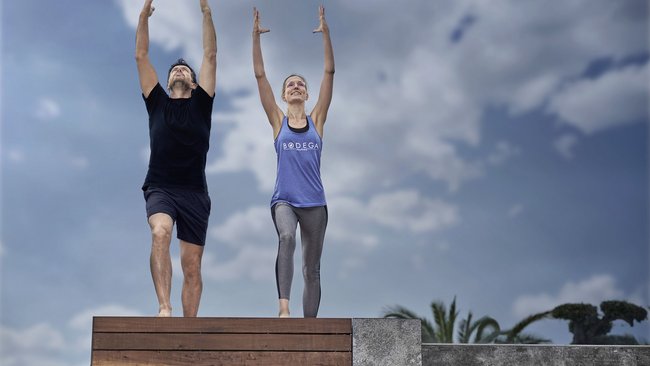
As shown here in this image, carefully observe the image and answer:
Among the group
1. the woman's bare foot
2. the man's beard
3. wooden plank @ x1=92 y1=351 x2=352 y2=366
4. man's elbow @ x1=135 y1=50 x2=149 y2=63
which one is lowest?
wooden plank @ x1=92 y1=351 x2=352 y2=366

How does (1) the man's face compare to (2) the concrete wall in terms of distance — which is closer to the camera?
(2) the concrete wall

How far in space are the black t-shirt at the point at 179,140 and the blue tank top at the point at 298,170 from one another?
77 cm

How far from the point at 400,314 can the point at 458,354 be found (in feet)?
61.1

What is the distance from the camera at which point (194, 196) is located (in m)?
8.22

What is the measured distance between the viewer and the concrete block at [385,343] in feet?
23.8

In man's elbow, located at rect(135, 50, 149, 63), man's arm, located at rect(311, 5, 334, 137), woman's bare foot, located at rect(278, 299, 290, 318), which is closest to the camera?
woman's bare foot, located at rect(278, 299, 290, 318)

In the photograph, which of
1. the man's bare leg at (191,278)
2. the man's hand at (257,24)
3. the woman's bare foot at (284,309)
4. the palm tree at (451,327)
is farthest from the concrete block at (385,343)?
the palm tree at (451,327)

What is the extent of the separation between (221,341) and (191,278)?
1.23 meters

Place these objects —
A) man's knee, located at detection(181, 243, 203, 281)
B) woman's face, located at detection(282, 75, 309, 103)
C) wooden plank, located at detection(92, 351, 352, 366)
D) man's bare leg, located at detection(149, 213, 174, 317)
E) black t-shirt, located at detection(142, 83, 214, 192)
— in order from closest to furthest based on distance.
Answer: wooden plank, located at detection(92, 351, 352, 366), man's bare leg, located at detection(149, 213, 174, 317), black t-shirt, located at detection(142, 83, 214, 192), man's knee, located at detection(181, 243, 203, 281), woman's face, located at detection(282, 75, 309, 103)

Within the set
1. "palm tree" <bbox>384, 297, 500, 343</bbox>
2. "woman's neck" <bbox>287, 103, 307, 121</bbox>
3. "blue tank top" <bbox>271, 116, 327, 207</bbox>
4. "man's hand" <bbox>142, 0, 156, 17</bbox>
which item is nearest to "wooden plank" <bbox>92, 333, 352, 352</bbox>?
"blue tank top" <bbox>271, 116, 327, 207</bbox>

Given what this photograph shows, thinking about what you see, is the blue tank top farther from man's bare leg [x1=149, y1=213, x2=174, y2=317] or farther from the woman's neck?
man's bare leg [x1=149, y1=213, x2=174, y2=317]

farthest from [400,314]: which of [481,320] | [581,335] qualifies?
[581,335]

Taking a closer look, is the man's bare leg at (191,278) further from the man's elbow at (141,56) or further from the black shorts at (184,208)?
the man's elbow at (141,56)

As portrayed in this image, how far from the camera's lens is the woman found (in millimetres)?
8078
